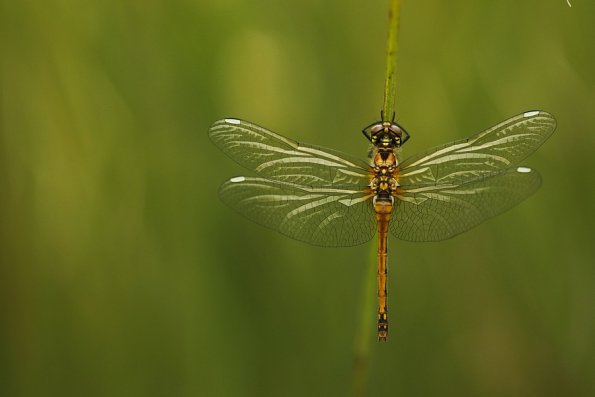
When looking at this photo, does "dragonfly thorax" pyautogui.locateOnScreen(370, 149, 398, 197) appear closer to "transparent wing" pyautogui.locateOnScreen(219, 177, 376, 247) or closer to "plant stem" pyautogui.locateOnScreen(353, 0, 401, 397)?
"transparent wing" pyautogui.locateOnScreen(219, 177, 376, 247)

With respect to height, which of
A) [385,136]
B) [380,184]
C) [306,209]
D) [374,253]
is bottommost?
[374,253]

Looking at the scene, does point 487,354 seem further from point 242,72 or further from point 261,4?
point 261,4

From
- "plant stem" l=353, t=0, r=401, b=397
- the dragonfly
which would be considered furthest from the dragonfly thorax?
"plant stem" l=353, t=0, r=401, b=397

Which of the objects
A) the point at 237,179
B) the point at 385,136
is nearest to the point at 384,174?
the point at 385,136

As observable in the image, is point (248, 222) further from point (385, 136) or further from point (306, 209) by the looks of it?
point (385, 136)

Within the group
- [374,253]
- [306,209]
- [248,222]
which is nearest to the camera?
[374,253]

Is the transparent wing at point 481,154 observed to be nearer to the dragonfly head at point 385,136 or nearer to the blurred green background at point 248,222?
the dragonfly head at point 385,136

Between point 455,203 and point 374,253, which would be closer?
point 374,253
